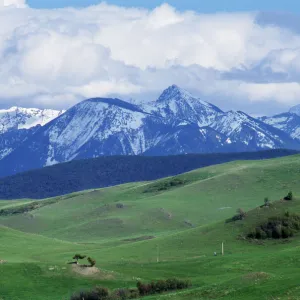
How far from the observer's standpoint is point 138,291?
65125 mm

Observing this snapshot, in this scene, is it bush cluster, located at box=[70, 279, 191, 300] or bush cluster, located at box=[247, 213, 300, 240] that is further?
bush cluster, located at box=[247, 213, 300, 240]

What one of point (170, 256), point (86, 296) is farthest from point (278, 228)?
point (86, 296)

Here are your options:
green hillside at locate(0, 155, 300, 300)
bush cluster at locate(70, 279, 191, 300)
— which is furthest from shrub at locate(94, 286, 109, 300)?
green hillside at locate(0, 155, 300, 300)

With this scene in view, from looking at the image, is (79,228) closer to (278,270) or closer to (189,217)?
(189,217)

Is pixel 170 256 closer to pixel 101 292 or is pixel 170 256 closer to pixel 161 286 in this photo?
pixel 161 286

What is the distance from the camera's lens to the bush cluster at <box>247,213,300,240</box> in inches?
3733

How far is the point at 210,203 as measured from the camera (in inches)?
Answer: 7323

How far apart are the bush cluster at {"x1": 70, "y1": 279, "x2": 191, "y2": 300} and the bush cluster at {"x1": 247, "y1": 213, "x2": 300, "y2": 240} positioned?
28992 mm

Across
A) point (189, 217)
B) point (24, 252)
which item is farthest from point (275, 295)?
point (189, 217)

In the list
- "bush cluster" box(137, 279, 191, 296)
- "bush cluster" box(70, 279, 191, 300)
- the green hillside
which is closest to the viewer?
the green hillside

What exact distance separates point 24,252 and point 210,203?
81.8 meters

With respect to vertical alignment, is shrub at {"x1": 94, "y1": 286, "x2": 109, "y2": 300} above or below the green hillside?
below

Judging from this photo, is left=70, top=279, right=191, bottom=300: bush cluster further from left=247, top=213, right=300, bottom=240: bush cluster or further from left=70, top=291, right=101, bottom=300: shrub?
left=247, top=213, right=300, bottom=240: bush cluster

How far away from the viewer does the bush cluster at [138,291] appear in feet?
209
